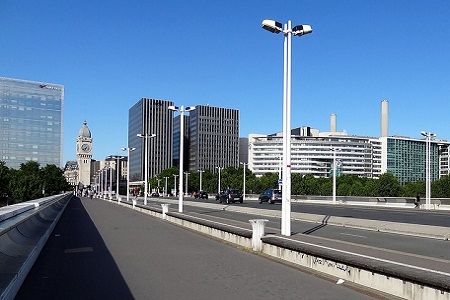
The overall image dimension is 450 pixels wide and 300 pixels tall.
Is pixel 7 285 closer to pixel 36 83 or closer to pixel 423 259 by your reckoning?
pixel 423 259

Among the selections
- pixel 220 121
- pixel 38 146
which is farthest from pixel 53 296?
pixel 38 146

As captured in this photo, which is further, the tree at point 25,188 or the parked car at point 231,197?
the tree at point 25,188

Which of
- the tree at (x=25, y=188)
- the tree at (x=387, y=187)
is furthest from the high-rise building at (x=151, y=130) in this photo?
the tree at (x=387, y=187)

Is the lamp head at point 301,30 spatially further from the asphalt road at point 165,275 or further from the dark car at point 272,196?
the dark car at point 272,196

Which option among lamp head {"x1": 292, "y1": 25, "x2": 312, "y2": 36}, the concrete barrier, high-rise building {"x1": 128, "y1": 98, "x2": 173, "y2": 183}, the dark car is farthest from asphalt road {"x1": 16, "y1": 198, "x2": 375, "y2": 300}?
high-rise building {"x1": 128, "y1": 98, "x2": 173, "y2": 183}

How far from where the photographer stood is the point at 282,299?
8.29 m

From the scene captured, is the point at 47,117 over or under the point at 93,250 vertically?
over

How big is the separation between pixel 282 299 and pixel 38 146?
19968 centimetres

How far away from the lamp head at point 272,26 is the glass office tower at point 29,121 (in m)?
180

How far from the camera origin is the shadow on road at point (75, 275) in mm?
8812

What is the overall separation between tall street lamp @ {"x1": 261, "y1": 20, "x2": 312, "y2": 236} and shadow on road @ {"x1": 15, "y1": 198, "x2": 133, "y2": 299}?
245 inches

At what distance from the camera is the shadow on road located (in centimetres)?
881

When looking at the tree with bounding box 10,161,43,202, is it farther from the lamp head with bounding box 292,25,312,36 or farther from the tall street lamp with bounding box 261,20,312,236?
the lamp head with bounding box 292,25,312,36

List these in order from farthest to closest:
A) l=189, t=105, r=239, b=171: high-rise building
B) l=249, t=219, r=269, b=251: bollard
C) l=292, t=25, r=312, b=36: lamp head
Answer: l=189, t=105, r=239, b=171: high-rise building < l=292, t=25, r=312, b=36: lamp head < l=249, t=219, r=269, b=251: bollard
